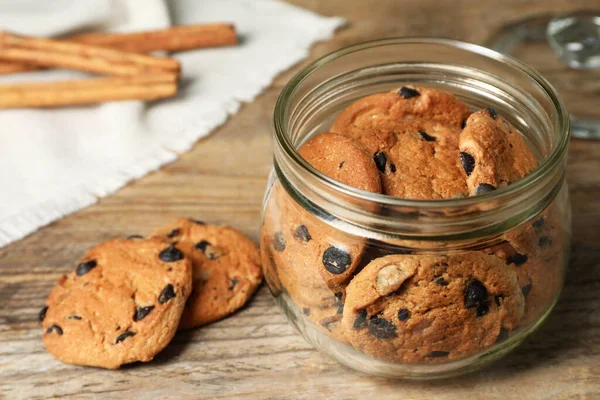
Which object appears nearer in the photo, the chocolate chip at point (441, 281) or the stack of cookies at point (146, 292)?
the chocolate chip at point (441, 281)

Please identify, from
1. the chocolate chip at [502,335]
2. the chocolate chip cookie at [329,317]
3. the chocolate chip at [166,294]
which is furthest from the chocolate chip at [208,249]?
the chocolate chip at [502,335]

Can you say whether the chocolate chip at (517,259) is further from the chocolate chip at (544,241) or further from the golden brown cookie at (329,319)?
the golden brown cookie at (329,319)

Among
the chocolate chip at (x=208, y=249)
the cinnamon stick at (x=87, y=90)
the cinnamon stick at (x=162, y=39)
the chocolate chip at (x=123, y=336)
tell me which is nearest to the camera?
the chocolate chip at (x=123, y=336)

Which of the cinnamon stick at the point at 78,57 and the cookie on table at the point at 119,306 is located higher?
the cinnamon stick at the point at 78,57

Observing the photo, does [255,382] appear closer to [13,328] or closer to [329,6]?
[13,328]

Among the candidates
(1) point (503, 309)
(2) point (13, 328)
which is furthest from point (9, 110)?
(1) point (503, 309)

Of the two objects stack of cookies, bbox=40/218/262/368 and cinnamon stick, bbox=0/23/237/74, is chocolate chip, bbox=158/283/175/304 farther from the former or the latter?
cinnamon stick, bbox=0/23/237/74
